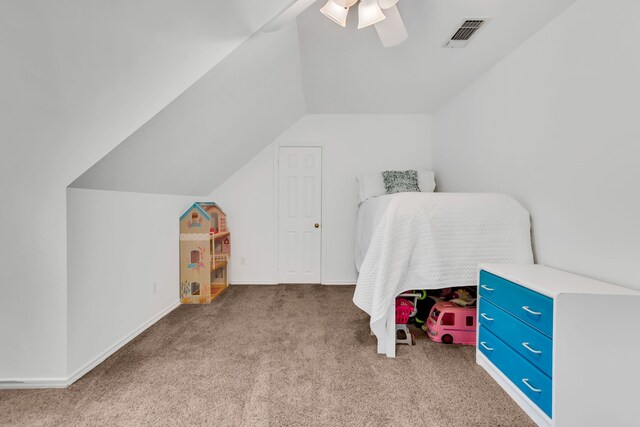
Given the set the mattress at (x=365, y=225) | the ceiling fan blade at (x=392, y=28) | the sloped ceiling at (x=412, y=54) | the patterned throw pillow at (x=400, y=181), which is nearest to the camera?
the ceiling fan blade at (x=392, y=28)

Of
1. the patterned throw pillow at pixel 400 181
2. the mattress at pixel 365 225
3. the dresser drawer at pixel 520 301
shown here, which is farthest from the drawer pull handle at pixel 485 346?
the patterned throw pillow at pixel 400 181

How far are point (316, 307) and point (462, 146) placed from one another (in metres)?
2.22

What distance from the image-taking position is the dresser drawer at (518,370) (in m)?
1.36

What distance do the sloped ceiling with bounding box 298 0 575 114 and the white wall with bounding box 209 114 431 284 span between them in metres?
0.28

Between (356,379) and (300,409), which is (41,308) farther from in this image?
(356,379)

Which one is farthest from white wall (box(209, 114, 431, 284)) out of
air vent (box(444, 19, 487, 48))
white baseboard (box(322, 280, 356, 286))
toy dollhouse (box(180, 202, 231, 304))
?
air vent (box(444, 19, 487, 48))

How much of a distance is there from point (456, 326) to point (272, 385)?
1357 millimetres

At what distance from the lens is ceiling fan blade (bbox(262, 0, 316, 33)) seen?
165cm

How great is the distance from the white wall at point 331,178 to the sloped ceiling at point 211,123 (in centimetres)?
49

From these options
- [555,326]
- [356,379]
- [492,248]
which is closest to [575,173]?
[492,248]

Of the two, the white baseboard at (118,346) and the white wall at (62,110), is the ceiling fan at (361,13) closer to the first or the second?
the white wall at (62,110)

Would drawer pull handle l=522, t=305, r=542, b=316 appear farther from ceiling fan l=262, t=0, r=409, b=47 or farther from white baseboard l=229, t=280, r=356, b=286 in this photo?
white baseboard l=229, t=280, r=356, b=286

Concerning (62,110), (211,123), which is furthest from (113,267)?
(211,123)

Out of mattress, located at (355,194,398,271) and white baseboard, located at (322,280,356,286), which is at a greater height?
Result: mattress, located at (355,194,398,271)
